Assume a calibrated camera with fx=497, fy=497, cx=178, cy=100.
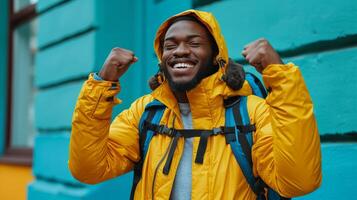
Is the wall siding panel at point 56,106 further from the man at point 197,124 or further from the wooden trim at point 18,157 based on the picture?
the man at point 197,124

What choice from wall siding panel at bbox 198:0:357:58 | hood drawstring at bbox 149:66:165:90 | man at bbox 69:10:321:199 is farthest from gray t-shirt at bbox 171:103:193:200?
wall siding panel at bbox 198:0:357:58

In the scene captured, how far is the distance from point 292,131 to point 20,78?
18.6 ft

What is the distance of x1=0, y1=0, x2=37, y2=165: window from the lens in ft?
22.0

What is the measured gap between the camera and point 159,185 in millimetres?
2203

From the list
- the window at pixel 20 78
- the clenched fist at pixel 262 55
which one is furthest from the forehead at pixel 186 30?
the window at pixel 20 78

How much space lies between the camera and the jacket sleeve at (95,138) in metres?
2.29

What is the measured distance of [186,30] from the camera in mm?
2373

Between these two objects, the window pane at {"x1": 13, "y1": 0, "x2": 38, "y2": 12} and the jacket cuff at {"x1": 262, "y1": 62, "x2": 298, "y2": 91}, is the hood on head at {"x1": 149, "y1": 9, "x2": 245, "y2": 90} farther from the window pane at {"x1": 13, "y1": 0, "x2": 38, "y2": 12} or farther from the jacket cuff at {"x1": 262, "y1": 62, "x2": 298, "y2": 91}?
the window pane at {"x1": 13, "y1": 0, "x2": 38, "y2": 12}

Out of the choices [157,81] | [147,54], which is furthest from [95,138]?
[147,54]

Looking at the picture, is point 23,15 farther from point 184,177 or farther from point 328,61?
point 184,177

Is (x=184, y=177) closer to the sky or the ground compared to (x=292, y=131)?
closer to the ground

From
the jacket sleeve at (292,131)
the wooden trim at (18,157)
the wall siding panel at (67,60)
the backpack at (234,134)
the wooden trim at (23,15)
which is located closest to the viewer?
the jacket sleeve at (292,131)

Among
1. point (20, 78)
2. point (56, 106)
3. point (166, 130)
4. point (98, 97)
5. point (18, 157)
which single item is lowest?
point (18, 157)

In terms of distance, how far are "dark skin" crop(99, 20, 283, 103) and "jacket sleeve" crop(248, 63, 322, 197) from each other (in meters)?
0.48
